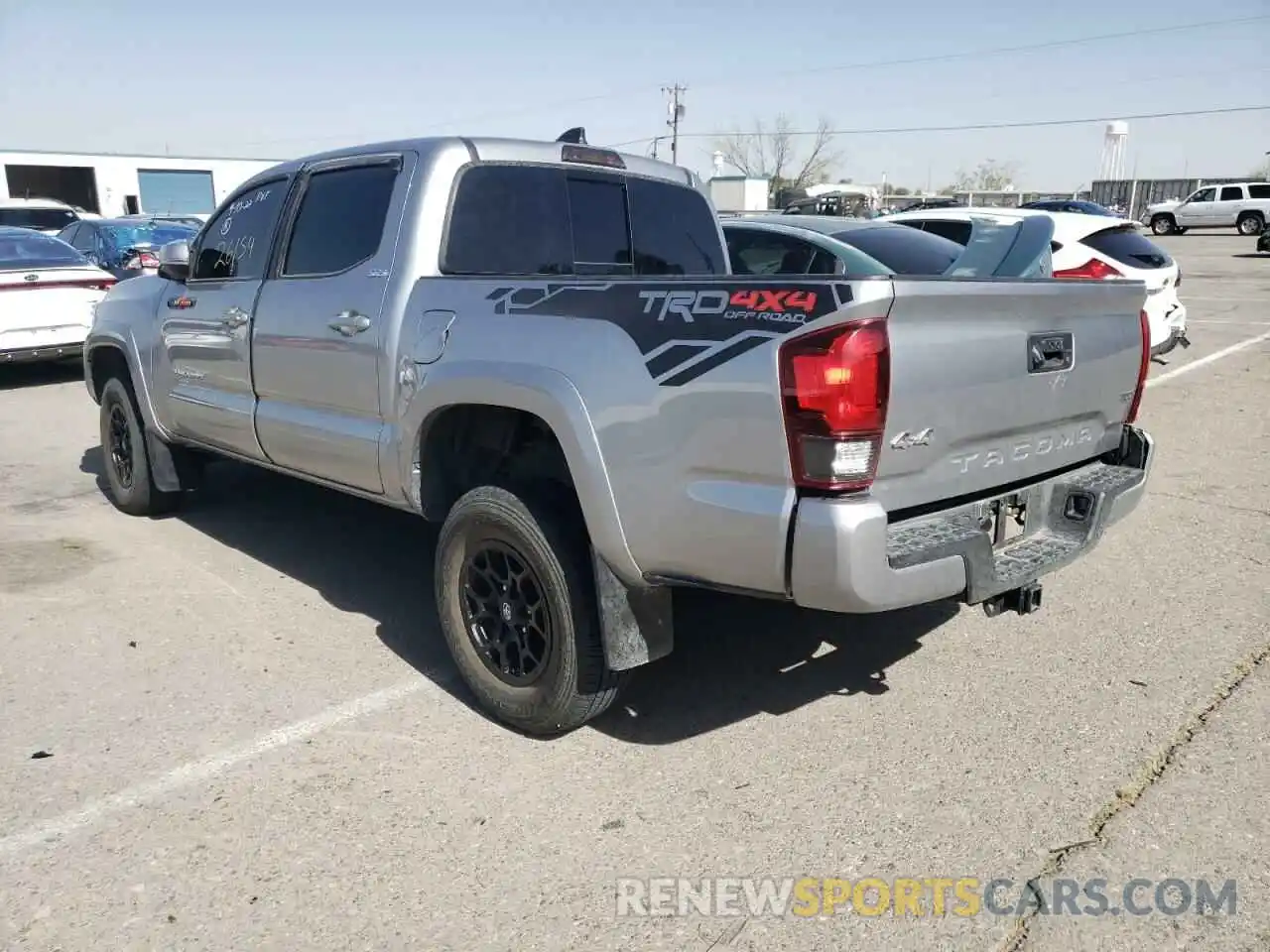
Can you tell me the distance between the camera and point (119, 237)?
15.4 m

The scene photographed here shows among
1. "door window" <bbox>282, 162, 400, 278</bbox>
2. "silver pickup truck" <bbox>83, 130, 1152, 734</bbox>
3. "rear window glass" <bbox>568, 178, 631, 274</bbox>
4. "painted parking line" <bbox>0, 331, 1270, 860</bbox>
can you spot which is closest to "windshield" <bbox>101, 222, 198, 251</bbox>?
"silver pickup truck" <bbox>83, 130, 1152, 734</bbox>

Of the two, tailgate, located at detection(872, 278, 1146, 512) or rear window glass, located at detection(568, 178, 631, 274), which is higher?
rear window glass, located at detection(568, 178, 631, 274)

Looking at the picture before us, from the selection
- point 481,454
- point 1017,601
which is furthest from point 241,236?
point 1017,601

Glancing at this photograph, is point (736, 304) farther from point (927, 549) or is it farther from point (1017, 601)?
point (1017, 601)

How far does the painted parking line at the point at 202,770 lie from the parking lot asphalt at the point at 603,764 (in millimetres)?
11

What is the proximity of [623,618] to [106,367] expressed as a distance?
4.78 metres

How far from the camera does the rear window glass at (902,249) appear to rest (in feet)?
26.5

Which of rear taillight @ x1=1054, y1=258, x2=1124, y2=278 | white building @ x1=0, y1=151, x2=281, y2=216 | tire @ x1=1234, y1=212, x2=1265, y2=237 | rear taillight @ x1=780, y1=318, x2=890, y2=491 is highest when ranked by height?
white building @ x1=0, y1=151, x2=281, y2=216

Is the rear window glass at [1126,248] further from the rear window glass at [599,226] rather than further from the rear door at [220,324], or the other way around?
the rear door at [220,324]

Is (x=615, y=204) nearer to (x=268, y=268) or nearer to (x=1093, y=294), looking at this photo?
(x=268, y=268)

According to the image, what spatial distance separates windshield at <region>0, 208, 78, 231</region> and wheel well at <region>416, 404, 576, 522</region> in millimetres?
21027

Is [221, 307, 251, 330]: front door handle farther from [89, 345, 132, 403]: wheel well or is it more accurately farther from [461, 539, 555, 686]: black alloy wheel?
[461, 539, 555, 686]: black alloy wheel

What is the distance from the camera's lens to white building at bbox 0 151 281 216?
48562 mm

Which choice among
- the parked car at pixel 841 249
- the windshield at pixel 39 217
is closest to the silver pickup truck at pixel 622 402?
the parked car at pixel 841 249
